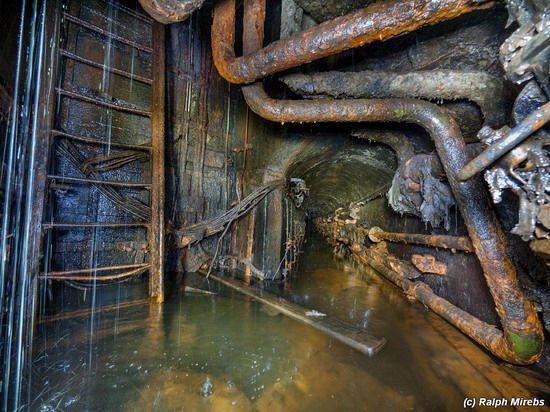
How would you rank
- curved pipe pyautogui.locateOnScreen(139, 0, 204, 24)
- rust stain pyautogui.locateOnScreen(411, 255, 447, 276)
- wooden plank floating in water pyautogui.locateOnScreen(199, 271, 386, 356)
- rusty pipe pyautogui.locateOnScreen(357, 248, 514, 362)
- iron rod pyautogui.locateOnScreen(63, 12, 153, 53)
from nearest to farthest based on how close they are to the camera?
curved pipe pyautogui.locateOnScreen(139, 0, 204, 24) < rusty pipe pyautogui.locateOnScreen(357, 248, 514, 362) < wooden plank floating in water pyautogui.locateOnScreen(199, 271, 386, 356) < iron rod pyautogui.locateOnScreen(63, 12, 153, 53) < rust stain pyautogui.locateOnScreen(411, 255, 447, 276)

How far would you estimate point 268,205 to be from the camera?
206 inches

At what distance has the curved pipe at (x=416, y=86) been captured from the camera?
251cm

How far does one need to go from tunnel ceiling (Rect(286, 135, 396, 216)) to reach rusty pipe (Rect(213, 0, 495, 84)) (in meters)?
2.55

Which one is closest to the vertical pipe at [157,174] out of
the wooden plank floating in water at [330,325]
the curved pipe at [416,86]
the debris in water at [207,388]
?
the wooden plank floating in water at [330,325]

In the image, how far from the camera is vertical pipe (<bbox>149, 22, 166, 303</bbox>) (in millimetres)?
3617

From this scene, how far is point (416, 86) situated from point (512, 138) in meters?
1.68

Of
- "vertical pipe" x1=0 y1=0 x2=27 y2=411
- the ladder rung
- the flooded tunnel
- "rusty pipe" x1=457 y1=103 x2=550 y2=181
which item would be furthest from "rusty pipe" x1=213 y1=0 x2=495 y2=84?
"vertical pipe" x1=0 y1=0 x2=27 y2=411

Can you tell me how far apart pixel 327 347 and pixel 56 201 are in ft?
13.8

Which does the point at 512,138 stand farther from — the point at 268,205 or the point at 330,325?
the point at 268,205

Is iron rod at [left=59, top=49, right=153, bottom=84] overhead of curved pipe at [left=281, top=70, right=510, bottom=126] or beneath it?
overhead

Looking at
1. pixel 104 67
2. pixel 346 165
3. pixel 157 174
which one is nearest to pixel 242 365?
pixel 157 174

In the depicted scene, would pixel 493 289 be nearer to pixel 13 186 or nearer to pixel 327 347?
pixel 327 347

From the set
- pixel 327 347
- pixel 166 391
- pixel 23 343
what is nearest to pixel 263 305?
pixel 327 347

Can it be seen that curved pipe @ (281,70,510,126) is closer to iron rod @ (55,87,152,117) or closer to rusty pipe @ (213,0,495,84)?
rusty pipe @ (213,0,495,84)
